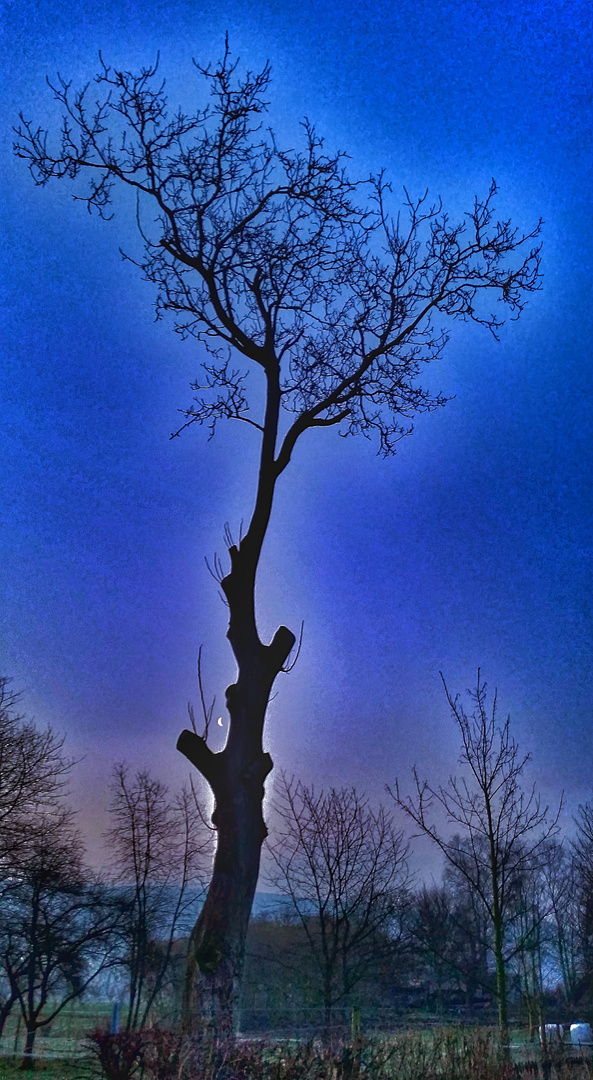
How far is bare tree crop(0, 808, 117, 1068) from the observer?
71.6ft

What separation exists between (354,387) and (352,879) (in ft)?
40.2

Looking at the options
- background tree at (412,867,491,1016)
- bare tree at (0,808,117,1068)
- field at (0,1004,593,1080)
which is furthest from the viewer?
background tree at (412,867,491,1016)

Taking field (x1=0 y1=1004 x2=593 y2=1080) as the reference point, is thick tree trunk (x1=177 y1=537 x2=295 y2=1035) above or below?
above

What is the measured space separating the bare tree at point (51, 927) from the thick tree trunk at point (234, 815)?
59.5 ft

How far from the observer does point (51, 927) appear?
2220 cm

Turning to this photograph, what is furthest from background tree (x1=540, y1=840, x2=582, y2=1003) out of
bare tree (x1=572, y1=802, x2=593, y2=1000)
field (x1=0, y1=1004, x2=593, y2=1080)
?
field (x1=0, y1=1004, x2=593, y2=1080)

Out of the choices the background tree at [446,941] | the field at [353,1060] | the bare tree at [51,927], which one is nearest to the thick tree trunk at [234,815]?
the field at [353,1060]

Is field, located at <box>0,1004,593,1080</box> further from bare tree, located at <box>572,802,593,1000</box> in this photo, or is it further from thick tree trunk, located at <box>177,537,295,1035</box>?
bare tree, located at <box>572,802,593,1000</box>

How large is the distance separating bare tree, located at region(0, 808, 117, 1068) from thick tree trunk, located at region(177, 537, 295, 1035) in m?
18.1

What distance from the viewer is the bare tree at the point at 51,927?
71.6 feet

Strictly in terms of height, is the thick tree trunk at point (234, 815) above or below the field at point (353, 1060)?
above

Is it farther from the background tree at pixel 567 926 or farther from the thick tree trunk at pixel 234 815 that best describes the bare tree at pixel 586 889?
the thick tree trunk at pixel 234 815

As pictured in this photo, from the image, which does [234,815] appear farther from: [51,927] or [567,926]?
[567,926]

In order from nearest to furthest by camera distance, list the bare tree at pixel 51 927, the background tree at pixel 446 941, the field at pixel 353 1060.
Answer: the field at pixel 353 1060, the bare tree at pixel 51 927, the background tree at pixel 446 941
